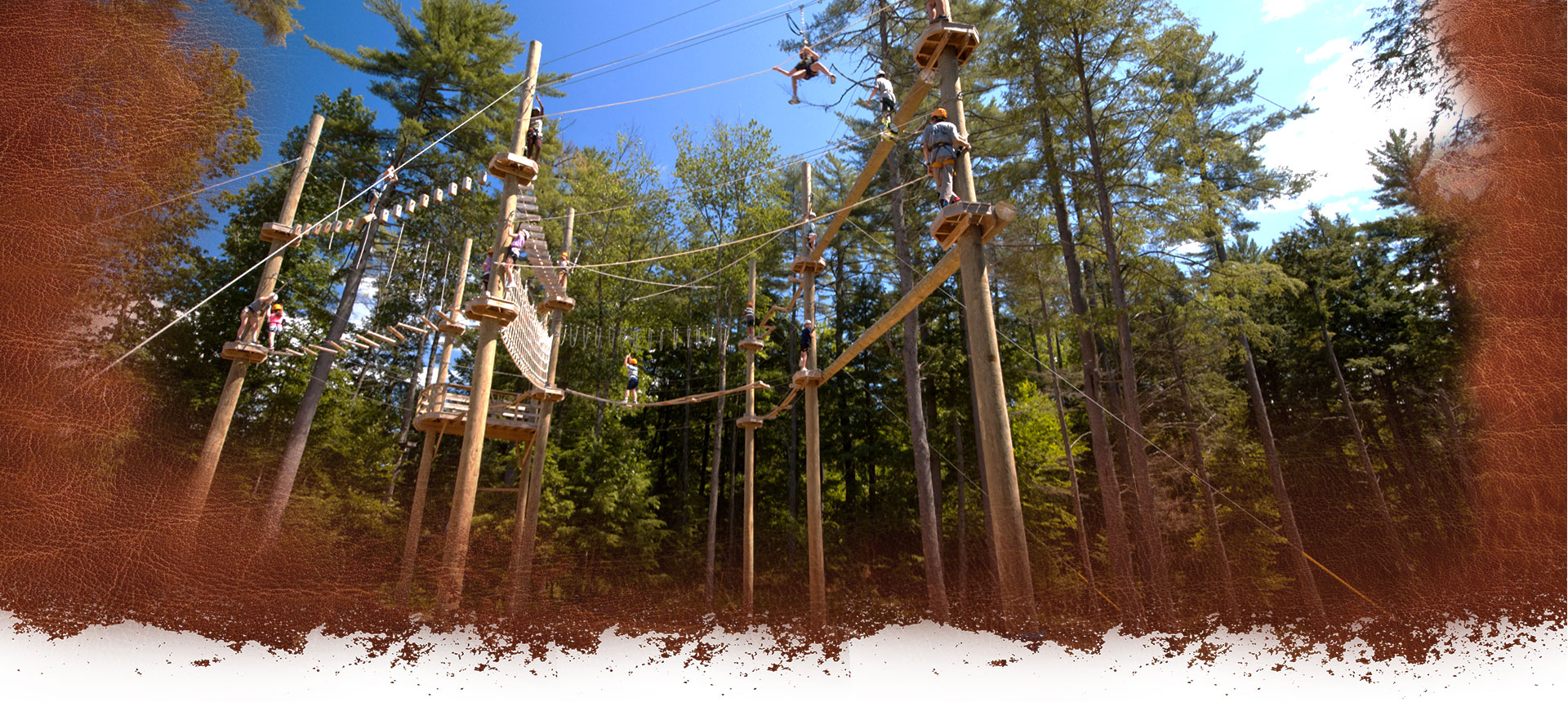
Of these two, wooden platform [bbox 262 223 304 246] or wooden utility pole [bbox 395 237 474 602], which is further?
wooden platform [bbox 262 223 304 246]

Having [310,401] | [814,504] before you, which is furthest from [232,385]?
[814,504]

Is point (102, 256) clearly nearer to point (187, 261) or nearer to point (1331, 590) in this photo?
point (187, 261)

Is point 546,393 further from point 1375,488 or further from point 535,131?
point 1375,488

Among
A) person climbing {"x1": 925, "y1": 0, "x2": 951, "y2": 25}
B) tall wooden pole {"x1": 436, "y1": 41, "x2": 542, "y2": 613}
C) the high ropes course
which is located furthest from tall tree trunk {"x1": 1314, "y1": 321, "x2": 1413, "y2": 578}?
tall wooden pole {"x1": 436, "y1": 41, "x2": 542, "y2": 613}

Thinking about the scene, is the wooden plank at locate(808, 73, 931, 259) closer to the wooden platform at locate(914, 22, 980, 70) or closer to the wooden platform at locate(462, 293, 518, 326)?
the wooden platform at locate(914, 22, 980, 70)

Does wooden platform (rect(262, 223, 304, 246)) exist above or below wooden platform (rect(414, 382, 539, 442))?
above

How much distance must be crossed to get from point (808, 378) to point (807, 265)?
1.64 metres

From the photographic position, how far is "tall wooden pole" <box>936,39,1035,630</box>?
422 centimetres

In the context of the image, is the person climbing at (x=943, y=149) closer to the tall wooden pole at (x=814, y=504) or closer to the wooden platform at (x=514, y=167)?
the wooden platform at (x=514, y=167)

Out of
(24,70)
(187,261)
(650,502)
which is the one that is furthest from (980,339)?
(650,502)

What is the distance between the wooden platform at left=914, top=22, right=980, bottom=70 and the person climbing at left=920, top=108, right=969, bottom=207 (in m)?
0.63

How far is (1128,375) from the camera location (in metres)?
8.89

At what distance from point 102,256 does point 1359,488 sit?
14.1 meters

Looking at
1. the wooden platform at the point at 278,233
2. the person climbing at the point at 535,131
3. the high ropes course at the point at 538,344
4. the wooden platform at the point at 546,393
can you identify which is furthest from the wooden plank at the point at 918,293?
the wooden platform at the point at 278,233
